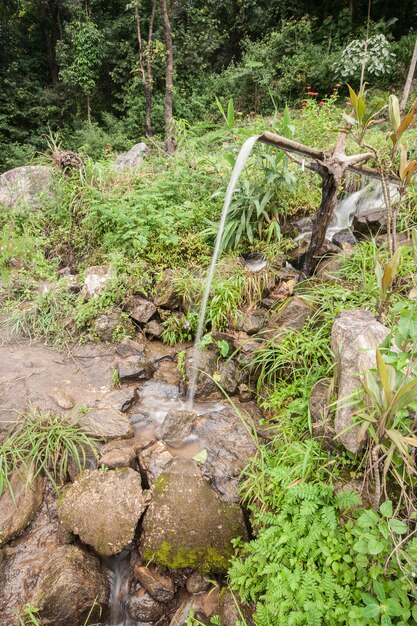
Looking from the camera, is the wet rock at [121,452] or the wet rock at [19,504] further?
the wet rock at [121,452]

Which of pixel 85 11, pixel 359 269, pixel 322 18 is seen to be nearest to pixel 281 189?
pixel 359 269

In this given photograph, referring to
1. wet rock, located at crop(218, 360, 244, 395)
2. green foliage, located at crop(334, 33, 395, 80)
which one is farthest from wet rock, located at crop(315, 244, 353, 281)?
green foliage, located at crop(334, 33, 395, 80)

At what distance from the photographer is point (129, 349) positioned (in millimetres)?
3910

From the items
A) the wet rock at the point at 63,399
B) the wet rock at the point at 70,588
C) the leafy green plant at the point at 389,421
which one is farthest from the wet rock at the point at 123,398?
the leafy green plant at the point at 389,421

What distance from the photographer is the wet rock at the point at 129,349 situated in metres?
3.89

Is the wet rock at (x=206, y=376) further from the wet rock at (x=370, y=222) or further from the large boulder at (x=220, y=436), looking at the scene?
the wet rock at (x=370, y=222)

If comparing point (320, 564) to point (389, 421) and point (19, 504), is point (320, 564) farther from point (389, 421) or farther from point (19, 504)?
point (19, 504)

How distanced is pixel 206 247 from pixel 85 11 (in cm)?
1305

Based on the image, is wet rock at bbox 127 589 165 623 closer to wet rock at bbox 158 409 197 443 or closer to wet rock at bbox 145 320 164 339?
wet rock at bbox 158 409 197 443

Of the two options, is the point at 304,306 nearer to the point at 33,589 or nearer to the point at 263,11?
the point at 33,589

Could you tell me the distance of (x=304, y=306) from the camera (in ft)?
11.0

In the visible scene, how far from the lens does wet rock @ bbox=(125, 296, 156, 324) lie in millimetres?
4141

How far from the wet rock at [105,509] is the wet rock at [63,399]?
2.38 ft

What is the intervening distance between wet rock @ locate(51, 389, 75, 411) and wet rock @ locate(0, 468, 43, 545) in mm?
609
